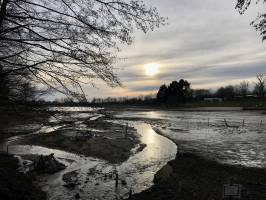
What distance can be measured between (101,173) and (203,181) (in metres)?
5.71

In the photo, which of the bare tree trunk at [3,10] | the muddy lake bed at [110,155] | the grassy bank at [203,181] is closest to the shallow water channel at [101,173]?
the muddy lake bed at [110,155]

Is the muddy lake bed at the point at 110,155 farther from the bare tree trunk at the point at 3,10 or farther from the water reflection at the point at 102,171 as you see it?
the bare tree trunk at the point at 3,10

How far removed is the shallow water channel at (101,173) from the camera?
52.7ft

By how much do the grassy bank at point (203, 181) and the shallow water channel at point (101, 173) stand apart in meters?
1.07

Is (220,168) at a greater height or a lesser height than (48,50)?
lesser

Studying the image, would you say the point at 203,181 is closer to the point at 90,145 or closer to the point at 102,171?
the point at 102,171

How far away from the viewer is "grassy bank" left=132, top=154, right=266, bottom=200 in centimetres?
1482

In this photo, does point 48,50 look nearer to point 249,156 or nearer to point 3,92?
point 3,92

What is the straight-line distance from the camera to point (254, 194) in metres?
14.7

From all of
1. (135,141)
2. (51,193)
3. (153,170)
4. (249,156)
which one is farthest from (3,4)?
(135,141)

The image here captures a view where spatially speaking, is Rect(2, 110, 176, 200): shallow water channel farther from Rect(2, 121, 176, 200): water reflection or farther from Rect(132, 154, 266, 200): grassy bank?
Rect(132, 154, 266, 200): grassy bank

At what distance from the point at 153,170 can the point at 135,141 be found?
1482 cm

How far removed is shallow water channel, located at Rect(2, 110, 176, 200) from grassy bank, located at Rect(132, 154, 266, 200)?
1074 mm

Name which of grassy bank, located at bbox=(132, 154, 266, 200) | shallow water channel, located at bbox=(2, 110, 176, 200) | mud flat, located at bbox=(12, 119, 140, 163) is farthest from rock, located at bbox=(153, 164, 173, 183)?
mud flat, located at bbox=(12, 119, 140, 163)
